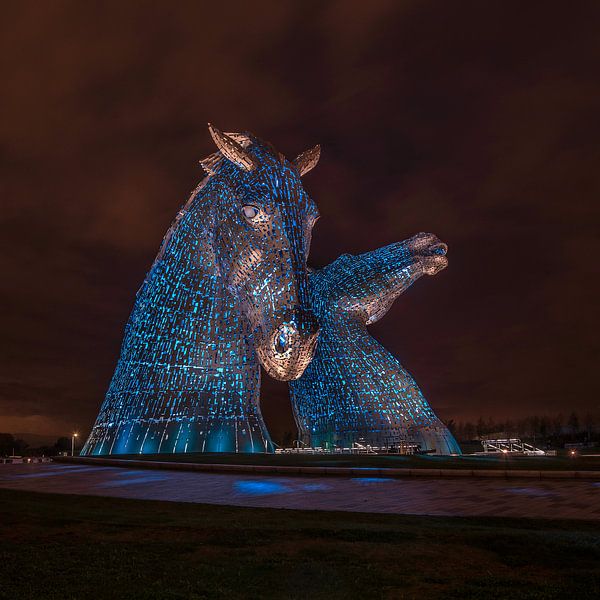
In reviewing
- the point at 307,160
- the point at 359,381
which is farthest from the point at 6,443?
the point at 307,160

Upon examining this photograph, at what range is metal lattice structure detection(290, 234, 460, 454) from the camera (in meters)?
19.1

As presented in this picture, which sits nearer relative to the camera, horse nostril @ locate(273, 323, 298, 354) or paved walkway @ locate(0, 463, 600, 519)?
paved walkway @ locate(0, 463, 600, 519)

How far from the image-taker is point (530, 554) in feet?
14.4

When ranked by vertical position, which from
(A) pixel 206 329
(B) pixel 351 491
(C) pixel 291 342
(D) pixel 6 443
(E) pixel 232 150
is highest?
(D) pixel 6 443

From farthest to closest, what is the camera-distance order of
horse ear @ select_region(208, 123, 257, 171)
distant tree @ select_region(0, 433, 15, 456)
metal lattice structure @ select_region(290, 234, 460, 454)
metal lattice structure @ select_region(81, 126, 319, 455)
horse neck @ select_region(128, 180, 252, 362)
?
distant tree @ select_region(0, 433, 15, 456)
metal lattice structure @ select_region(290, 234, 460, 454)
horse neck @ select_region(128, 180, 252, 362)
metal lattice structure @ select_region(81, 126, 319, 455)
horse ear @ select_region(208, 123, 257, 171)

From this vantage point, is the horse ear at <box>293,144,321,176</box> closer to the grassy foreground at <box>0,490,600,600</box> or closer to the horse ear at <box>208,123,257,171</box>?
the horse ear at <box>208,123,257,171</box>

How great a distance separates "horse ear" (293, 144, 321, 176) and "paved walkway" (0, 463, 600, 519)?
6.63m

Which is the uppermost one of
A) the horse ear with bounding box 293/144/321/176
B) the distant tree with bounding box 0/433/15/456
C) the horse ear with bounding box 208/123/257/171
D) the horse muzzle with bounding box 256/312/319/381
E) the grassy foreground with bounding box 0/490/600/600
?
the distant tree with bounding box 0/433/15/456

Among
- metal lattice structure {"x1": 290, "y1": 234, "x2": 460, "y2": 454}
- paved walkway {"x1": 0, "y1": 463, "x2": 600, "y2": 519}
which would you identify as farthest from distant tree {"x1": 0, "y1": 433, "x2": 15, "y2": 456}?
paved walkway {"x1": 0, "y1": 463, "x2": 600, "y2": 519}

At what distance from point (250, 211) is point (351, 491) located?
5.41m

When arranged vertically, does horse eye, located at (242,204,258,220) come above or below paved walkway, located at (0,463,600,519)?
above

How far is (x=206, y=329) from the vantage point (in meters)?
14.3

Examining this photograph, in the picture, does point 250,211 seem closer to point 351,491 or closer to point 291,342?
point 291,342

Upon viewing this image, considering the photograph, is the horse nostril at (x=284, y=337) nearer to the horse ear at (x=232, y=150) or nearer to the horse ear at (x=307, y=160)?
the horse ear at (x=232, y=150)
